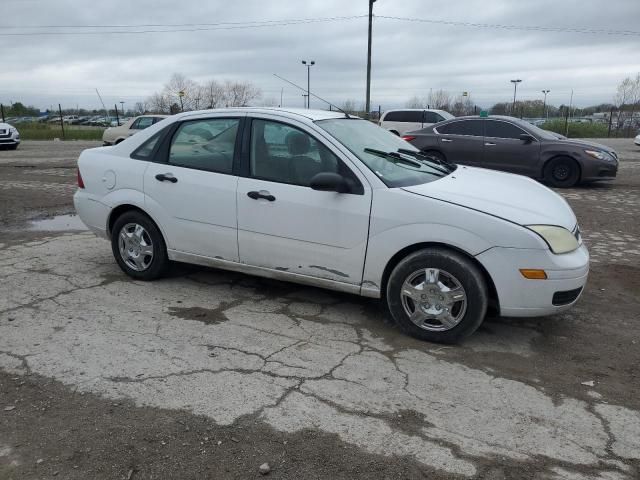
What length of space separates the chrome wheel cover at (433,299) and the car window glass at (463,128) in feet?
30.4

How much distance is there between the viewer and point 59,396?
10.9ft

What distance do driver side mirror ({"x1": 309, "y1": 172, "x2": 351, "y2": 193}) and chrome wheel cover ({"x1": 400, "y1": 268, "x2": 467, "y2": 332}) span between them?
0.82 meters

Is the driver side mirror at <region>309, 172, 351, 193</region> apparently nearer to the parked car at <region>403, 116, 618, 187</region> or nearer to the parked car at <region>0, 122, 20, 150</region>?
the parked car at <region>403, 116, 618, 187</region>

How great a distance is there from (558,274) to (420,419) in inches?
58.3

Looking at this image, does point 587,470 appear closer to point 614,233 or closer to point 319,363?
point 319,363

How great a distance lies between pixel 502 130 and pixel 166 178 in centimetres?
921

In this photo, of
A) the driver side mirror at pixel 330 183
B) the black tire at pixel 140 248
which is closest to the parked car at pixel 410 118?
the black tire at pixel 140 248

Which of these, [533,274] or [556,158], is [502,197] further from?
[556,158]

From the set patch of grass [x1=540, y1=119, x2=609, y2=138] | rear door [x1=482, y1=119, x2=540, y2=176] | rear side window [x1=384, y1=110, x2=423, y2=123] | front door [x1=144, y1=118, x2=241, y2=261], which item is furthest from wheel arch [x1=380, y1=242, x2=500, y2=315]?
patch of grass [x1=540, y1=119, x2=609, y2=138]

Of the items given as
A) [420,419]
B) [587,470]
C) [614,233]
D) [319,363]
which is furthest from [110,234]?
[614,233]

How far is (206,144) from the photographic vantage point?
4.93 metres

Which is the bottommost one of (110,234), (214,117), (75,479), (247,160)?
(75,479)

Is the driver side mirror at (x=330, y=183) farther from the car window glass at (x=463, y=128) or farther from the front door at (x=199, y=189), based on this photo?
the car window glass at (x=463, y=128)

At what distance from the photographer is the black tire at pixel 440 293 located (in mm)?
3848
